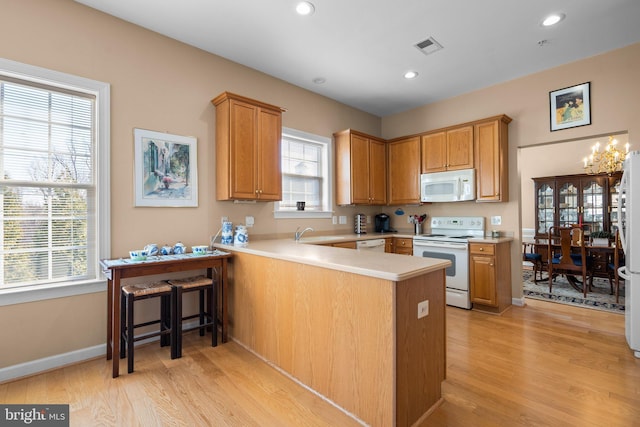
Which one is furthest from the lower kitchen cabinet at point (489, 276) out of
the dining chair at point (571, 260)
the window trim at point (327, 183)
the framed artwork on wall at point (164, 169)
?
the framed artwork on wall at point (164, 169)

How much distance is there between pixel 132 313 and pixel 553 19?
4348mm

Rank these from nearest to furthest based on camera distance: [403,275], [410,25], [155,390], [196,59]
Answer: [403,275], [155,390], [410,25], [196,59]

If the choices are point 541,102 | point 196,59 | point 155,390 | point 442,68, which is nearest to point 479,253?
point 541,102

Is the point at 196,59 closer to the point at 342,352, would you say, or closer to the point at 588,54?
the point at 342,352

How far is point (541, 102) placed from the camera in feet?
12.5

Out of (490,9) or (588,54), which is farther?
(588,54)

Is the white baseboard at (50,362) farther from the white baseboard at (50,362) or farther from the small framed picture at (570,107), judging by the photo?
the small framed picture at (570,107)

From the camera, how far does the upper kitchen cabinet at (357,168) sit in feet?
14.9

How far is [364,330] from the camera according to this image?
173cm

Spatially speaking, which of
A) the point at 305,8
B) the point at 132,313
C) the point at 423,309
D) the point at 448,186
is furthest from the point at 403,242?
the point at 132,313

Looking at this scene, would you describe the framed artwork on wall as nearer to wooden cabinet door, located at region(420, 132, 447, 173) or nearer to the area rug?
wooden cabinet door, located at region(420, 132, 447, 173)

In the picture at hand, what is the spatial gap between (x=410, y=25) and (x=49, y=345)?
411 centimetres

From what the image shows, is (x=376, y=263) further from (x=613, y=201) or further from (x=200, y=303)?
(x=613, y=201)

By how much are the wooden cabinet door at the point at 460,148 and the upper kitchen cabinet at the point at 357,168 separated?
1.10 metres
